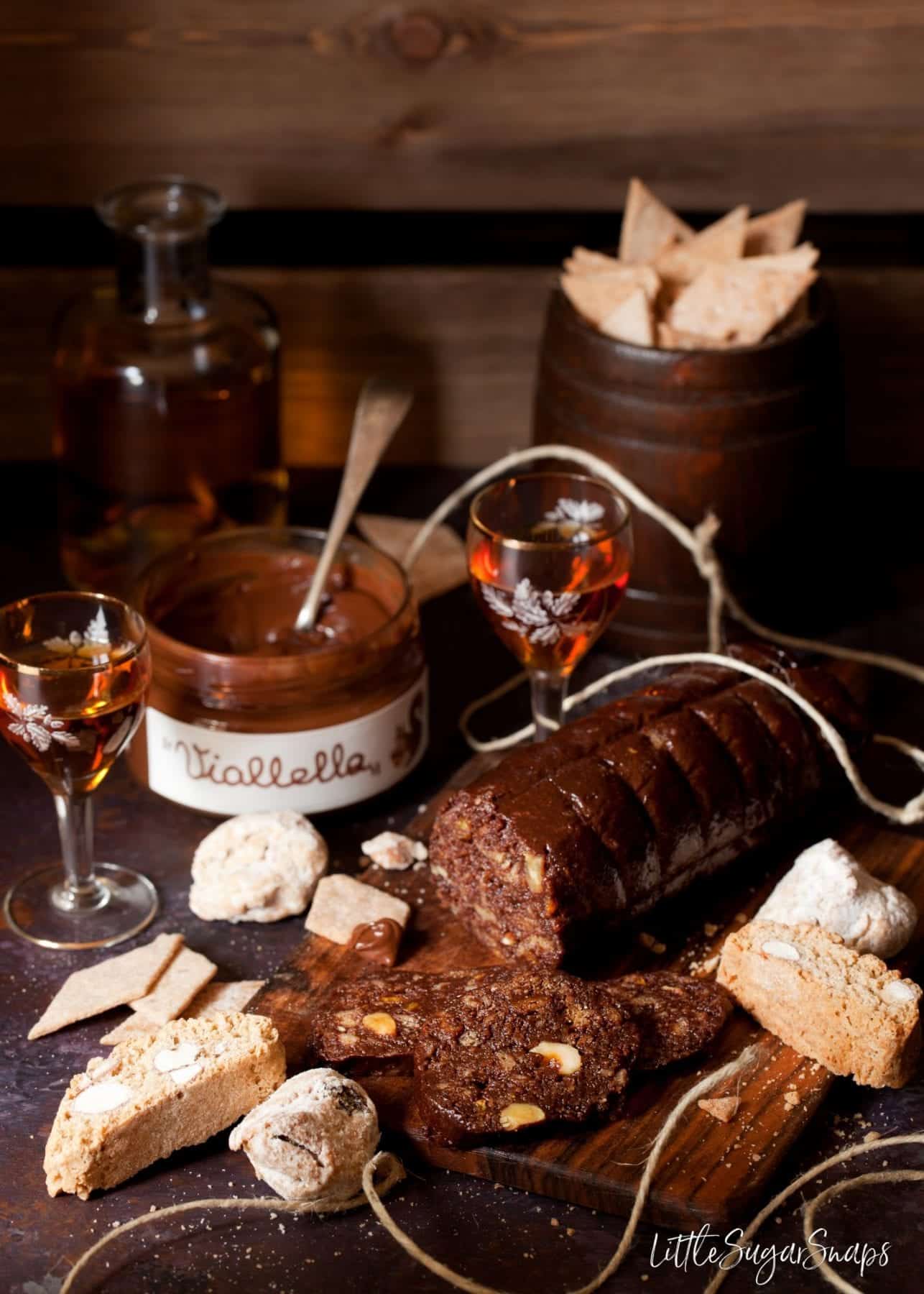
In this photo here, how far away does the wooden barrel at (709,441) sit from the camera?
72.4 inches

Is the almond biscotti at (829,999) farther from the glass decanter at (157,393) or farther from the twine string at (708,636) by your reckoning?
the glass decanter at (157,393)

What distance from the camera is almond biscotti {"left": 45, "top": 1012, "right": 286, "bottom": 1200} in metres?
1.30

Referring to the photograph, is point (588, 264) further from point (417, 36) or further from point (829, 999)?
point (829, 999)

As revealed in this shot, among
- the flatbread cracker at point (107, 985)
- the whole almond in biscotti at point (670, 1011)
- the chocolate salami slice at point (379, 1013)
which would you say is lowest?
the flatbread cracker at point (107, 985)

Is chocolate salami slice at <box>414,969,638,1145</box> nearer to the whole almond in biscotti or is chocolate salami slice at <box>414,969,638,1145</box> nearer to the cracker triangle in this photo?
the whole almond in biscotti

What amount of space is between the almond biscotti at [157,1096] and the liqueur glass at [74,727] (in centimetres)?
24

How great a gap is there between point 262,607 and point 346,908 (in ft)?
1.29

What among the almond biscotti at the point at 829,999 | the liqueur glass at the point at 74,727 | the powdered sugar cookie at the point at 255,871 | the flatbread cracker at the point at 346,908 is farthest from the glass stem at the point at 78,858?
the almond biscotti at the point at 829,999

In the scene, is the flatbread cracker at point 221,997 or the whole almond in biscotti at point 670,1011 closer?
the whole almond in biscotti at point 670,1011

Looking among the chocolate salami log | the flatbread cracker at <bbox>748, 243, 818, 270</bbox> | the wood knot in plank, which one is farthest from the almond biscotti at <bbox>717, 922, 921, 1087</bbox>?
the wood knot in plank

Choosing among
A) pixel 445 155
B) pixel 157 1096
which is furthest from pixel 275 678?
pixel 445 155

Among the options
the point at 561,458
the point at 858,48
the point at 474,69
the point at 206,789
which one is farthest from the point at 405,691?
the point at 858,48

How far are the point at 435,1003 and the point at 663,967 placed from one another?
0.24 m

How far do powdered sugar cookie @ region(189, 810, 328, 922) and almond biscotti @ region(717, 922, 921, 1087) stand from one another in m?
0.41
